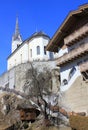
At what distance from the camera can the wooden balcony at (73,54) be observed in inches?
1495

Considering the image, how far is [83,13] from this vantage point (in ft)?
130

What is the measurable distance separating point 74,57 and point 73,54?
0.48 metres

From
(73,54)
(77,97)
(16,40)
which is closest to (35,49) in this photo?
(16,40)

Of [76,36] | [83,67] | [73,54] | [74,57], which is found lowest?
[83,67]

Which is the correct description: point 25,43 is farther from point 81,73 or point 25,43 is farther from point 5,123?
point 81,73

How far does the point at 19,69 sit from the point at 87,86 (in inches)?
1111

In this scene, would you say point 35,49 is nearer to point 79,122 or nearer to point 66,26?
point 66,26

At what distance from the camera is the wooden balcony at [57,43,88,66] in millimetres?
37969

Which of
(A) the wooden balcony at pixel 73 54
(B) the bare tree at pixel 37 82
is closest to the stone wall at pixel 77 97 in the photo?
(A) the wooden balcony at pixel 73 54

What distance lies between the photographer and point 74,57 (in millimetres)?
39875

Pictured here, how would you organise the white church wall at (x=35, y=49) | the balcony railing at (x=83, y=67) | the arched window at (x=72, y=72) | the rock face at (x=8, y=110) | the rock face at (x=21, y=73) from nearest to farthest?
1. the balcony railing at (x=83, y=67)
2. the arched window at (x=72, y=72)
3. the rock face at (x=8, y=110)
4. the rock face at (x=21, y=73)
5. the white church wall at (x=35, y=49)

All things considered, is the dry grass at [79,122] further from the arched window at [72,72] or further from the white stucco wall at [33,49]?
the white stucco wall at [33,49]

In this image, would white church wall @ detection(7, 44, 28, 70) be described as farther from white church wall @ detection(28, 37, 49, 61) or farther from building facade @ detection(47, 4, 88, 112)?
building facade @ detection(47, 4, 88, 112)

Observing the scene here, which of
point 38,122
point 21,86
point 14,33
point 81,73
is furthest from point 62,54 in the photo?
point 14,33
